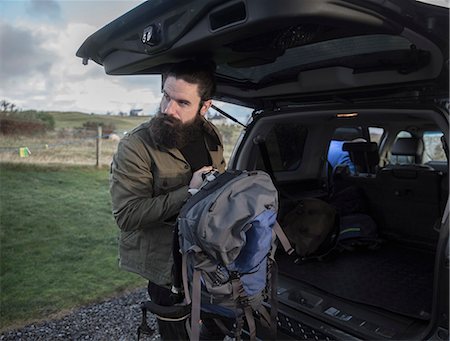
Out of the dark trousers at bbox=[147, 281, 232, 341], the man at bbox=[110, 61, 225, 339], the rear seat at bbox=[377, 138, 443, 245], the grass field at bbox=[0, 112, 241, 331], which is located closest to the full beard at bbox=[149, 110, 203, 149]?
the man at bbox=[110, 61, 225, 339]

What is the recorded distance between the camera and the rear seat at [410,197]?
378 centimetres

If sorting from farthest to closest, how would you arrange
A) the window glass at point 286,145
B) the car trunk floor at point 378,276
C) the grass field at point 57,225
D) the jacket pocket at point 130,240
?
the grass field at point 57,225 < the window glass at point 286,145 < the car trunk floor at point 378,276 < the jacket pocket at point 130,240

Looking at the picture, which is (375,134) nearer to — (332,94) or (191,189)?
(332,94)

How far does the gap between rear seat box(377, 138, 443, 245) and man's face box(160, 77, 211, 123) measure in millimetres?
2899

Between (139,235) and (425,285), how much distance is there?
2.40 m

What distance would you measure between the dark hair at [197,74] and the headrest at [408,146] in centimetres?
306

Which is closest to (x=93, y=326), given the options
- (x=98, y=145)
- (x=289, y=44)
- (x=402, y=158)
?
(x=289, y=44)

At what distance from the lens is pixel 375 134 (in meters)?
4.50

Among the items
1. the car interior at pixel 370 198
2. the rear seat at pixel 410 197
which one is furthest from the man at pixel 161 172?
the rear seat at pixel 410 197

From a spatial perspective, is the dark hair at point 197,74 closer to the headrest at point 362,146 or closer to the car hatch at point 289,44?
the car hatch at point 289,44

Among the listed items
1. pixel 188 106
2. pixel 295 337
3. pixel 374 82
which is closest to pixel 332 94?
pixel 374 82

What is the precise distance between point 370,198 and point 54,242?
4172 mm

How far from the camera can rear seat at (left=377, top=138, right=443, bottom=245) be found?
149 inches

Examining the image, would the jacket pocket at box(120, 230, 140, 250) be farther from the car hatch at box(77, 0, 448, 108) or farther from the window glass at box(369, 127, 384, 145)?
the window glass at box(369, 127, 384, 145)
